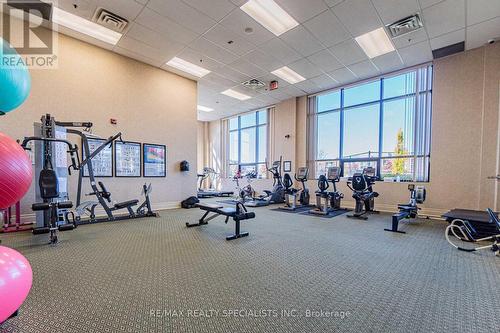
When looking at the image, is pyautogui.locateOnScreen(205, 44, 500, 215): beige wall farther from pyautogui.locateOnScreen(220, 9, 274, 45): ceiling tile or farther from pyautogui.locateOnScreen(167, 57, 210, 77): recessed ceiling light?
pyautogui.locateOnScreen(167, 57, 210, 77): recessed ceiling light

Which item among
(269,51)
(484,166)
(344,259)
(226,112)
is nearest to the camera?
(344,259)

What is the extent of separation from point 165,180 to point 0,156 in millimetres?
5008

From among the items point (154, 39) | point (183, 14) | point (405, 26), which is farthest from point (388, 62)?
point (154, 39)

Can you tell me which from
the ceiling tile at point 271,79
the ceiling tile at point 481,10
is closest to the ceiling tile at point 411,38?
the ceiling tile at point 481,10

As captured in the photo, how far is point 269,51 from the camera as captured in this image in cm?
515

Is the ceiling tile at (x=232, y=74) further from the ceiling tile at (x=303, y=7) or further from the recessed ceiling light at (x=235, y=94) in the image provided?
the ceiling tile at (x=303, y=7)

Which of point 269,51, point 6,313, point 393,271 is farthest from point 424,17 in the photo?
point 6,313

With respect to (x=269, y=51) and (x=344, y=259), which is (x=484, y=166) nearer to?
(x=344, y=259)

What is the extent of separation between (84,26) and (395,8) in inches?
231

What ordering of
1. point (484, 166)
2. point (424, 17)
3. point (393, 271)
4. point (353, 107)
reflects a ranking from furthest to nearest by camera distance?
point (353, 107) < point (484, 166) < point (424, 17) < point (393, 271)

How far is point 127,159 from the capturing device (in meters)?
5.53

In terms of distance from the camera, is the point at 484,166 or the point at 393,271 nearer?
the point at 393,271

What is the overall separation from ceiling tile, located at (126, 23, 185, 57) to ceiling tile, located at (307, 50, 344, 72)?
3.20 m

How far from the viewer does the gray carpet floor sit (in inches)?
58.1
